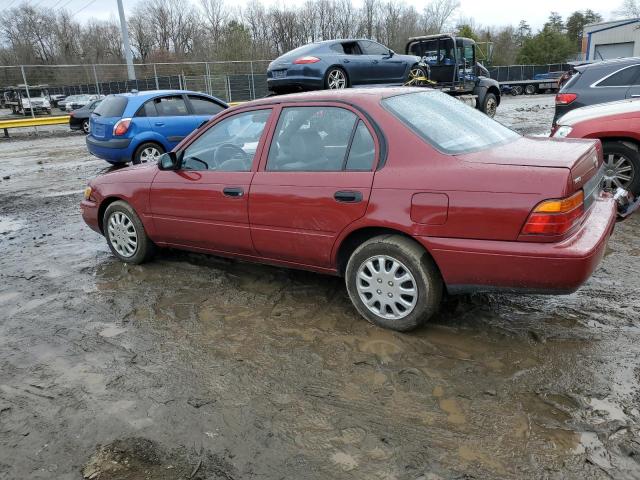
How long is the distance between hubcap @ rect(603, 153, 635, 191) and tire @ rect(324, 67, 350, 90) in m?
6.32

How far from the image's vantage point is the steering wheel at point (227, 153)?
169 inches

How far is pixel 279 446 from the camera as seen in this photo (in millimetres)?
2584

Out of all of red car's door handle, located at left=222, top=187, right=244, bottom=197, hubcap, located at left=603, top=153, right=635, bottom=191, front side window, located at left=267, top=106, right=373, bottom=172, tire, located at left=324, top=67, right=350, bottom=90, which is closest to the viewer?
front side window, located at left=267, top=106, right=373, bottom=172

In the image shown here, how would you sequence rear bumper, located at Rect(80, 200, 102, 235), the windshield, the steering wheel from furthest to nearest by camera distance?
rear bumper, located at Rect(80, 200, 102, 235)
the steering wheel
the windshield

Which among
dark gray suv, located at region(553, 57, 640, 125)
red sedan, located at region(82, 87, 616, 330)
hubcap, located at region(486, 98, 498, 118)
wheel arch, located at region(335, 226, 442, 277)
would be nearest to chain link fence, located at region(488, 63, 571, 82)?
hubcap, located at region(486, 98, 498, 118)

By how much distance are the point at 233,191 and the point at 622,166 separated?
14.7 feet

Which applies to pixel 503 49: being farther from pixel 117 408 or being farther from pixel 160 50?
pixel 117 408

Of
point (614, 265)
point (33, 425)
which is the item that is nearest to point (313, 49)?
point (614, 265)

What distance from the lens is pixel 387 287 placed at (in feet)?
11.7

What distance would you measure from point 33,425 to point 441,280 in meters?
2.55

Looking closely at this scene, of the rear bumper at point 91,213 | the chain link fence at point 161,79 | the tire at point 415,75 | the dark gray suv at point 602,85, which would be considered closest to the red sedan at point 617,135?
the dark gray suv at point 602,85

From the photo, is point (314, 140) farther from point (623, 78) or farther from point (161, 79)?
point (161, 79)

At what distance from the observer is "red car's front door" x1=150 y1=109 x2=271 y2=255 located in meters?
4.17

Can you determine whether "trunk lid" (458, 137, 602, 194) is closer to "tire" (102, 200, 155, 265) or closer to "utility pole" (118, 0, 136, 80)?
"tire" (102, 200, 155, 265)
